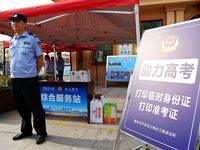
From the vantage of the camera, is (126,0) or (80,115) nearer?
(126,0)

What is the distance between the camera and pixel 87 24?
590 centimetres

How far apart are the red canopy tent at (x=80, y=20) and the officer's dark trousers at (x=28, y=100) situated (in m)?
1.33

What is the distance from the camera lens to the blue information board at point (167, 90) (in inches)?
84.0

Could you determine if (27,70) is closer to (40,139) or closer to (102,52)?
(40,139)

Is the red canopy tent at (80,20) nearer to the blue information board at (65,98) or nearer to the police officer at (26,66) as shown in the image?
the police officer at (26,66)

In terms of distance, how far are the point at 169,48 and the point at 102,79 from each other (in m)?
10.3

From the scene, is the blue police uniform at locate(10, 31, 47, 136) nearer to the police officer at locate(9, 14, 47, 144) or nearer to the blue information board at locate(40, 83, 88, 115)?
the police officer at locate(9, 14, 47, 144)

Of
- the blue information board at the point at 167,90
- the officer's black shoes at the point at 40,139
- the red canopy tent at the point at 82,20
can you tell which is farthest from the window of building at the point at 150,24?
the blue information board at the point at 167,90

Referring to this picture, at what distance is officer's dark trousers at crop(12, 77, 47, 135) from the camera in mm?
3770

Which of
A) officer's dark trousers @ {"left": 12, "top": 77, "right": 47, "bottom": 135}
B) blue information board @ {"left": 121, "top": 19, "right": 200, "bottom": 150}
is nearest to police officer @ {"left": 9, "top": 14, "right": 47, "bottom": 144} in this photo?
officer's dark trousers @ {"left": 12, "top": 77, "right": 47, "bottom": 135}

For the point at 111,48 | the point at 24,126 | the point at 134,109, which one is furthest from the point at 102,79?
the point at 134,109

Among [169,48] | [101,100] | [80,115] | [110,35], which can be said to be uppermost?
[110,35]

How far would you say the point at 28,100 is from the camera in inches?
149

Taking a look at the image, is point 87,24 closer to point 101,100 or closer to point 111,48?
point 101,100
